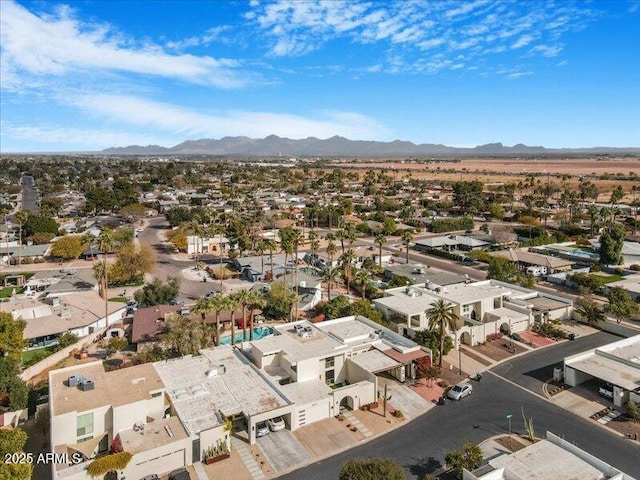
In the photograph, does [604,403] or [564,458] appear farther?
[604,403]

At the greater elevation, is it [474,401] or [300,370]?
[300,370]

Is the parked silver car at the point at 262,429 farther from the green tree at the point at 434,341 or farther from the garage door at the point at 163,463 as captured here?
the green tree at the point at 434,341

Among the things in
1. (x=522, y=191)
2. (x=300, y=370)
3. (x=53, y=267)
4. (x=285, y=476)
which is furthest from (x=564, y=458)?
(x=522, y=191)

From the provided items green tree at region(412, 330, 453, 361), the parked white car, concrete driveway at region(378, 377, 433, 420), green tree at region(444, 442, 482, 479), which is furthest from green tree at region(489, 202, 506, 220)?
green tree at region(444, 442, 482, 479)

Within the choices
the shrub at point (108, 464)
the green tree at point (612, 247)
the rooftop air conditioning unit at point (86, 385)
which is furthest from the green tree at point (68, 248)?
the green tree at point (612, 247)

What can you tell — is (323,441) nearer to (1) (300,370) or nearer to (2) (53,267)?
(1) (300,370)
